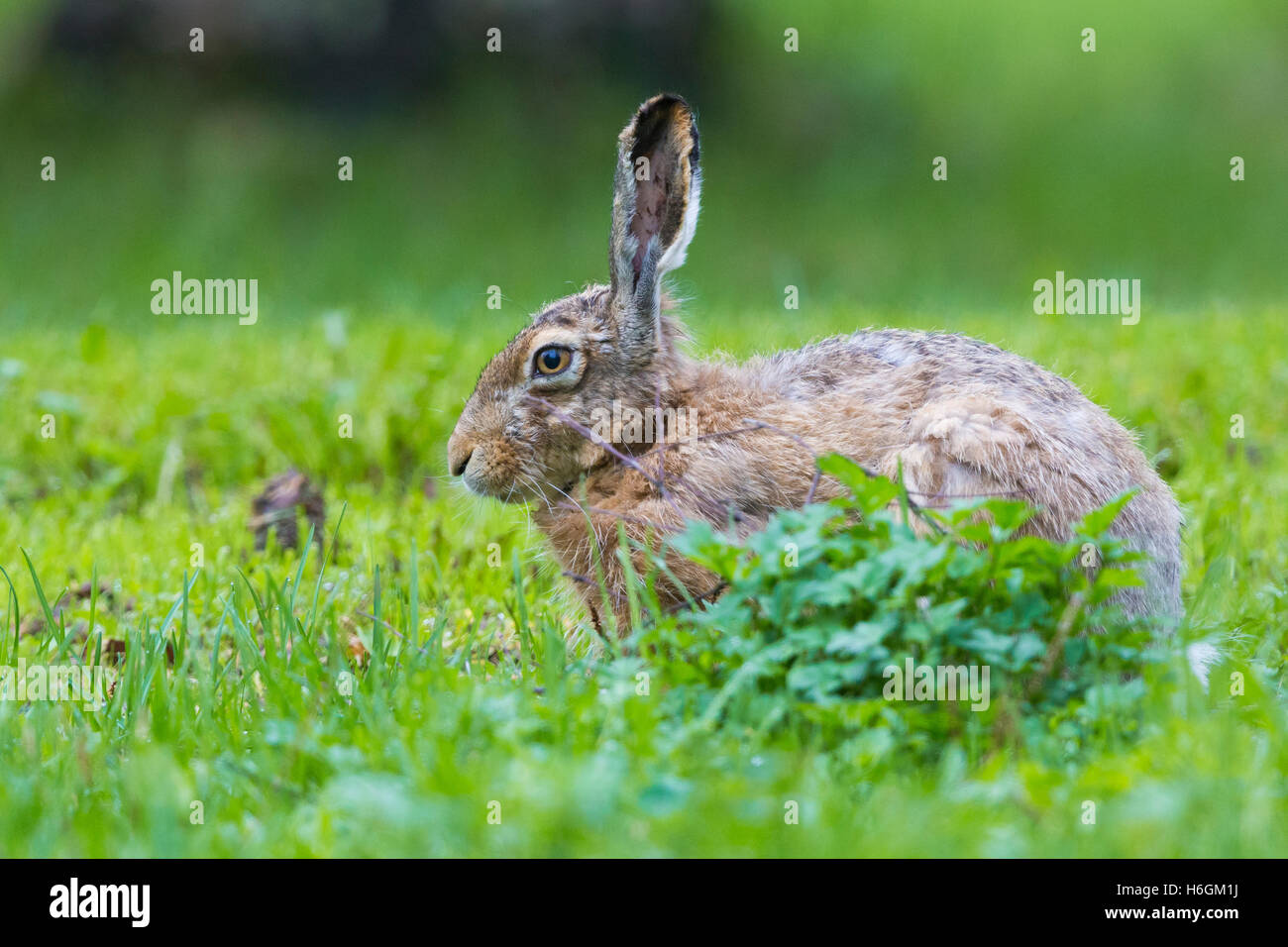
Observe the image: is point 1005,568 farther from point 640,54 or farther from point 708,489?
point 640,54

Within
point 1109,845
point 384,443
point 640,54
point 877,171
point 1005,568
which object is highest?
point 640,54

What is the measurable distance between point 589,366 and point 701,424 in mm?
415

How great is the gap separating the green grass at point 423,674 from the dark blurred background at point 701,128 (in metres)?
5.75

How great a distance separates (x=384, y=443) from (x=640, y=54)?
9.92m

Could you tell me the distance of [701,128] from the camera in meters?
15.9

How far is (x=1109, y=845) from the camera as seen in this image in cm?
286

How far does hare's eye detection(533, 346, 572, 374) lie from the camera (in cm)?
480

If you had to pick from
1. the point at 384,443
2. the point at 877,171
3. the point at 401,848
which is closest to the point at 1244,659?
the point at 401,848

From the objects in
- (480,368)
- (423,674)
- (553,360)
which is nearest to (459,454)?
(553,360)

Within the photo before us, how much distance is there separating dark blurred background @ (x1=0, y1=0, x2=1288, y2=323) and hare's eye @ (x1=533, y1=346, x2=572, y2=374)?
26.5ft

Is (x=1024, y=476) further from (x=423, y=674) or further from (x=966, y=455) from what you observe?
(x=423, y=674)

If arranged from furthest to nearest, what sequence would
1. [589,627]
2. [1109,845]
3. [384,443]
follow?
[384,443] → [589,627] → [1109,845]

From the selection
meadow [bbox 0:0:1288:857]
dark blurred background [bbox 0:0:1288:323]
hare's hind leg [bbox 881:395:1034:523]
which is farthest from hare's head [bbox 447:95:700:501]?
dark blurred background [bbox 0:0:1288:323]

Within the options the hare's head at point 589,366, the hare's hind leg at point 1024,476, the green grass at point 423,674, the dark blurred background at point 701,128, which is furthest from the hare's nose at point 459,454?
the dark blurred background at point 701,128
